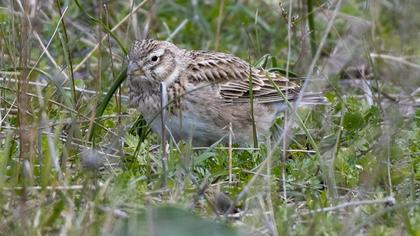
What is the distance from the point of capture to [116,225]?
465 centimetres

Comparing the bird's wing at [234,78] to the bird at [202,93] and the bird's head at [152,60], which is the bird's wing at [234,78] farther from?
the bird's head at [152,60]

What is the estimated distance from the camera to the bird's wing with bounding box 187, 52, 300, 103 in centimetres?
708

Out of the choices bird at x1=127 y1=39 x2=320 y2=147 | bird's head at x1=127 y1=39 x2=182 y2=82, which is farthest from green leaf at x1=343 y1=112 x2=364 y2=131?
bird's head at x1=127 y1=39 x2=182 y2=82

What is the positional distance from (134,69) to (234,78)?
0.85 metres

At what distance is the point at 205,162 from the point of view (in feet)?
19.8

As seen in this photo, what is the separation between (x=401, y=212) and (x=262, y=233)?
719mm

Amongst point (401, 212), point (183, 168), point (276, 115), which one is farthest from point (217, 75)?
point (401, 212)

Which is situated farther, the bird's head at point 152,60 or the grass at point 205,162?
the bird's head at point 152,60

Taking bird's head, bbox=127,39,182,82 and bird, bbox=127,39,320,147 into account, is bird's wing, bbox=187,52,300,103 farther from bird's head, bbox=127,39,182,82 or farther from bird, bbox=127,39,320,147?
bird's head, bbox=127,39,182,82

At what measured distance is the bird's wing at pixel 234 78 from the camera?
23.2ft

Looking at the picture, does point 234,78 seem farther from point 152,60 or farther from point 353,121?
point 353,121

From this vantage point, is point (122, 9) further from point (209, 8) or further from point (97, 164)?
point (97, 164)

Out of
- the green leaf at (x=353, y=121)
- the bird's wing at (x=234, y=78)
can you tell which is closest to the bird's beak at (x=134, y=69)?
the bird's wing at (x=234, y=78)

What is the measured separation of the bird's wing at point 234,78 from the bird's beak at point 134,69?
41 centimetres
